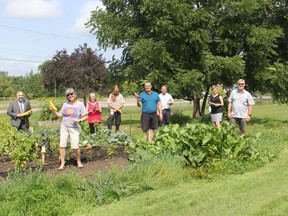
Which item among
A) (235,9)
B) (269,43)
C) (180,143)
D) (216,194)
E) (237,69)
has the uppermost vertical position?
(235,9)

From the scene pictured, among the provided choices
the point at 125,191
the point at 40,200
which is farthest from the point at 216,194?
the point at 40,200

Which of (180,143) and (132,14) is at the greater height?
(132,14)

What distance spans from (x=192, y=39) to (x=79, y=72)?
58.6 feet

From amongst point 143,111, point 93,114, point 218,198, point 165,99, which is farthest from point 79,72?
point 218,198

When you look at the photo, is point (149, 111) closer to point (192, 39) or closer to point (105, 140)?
point (105, 140)

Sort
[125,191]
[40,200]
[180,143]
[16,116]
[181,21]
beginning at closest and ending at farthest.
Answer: [40,200] → [125,191] → [180,143] → [16,116] → [181,21]

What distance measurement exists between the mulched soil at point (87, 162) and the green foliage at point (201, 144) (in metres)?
0.55

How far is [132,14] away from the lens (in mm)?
19312

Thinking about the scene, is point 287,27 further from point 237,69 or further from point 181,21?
point 181,21

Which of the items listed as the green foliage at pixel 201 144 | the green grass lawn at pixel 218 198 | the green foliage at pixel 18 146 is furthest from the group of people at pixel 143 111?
the green grass lawn at pixel 218 198

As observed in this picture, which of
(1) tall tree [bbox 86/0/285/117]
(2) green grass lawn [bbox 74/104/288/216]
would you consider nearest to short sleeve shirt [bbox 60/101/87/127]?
(2) green grass lawn [bbox 74/104/288/216]

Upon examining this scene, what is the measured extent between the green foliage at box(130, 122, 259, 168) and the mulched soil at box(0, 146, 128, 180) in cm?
55

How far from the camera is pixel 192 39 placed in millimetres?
17328

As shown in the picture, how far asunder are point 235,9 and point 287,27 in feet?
12.2
